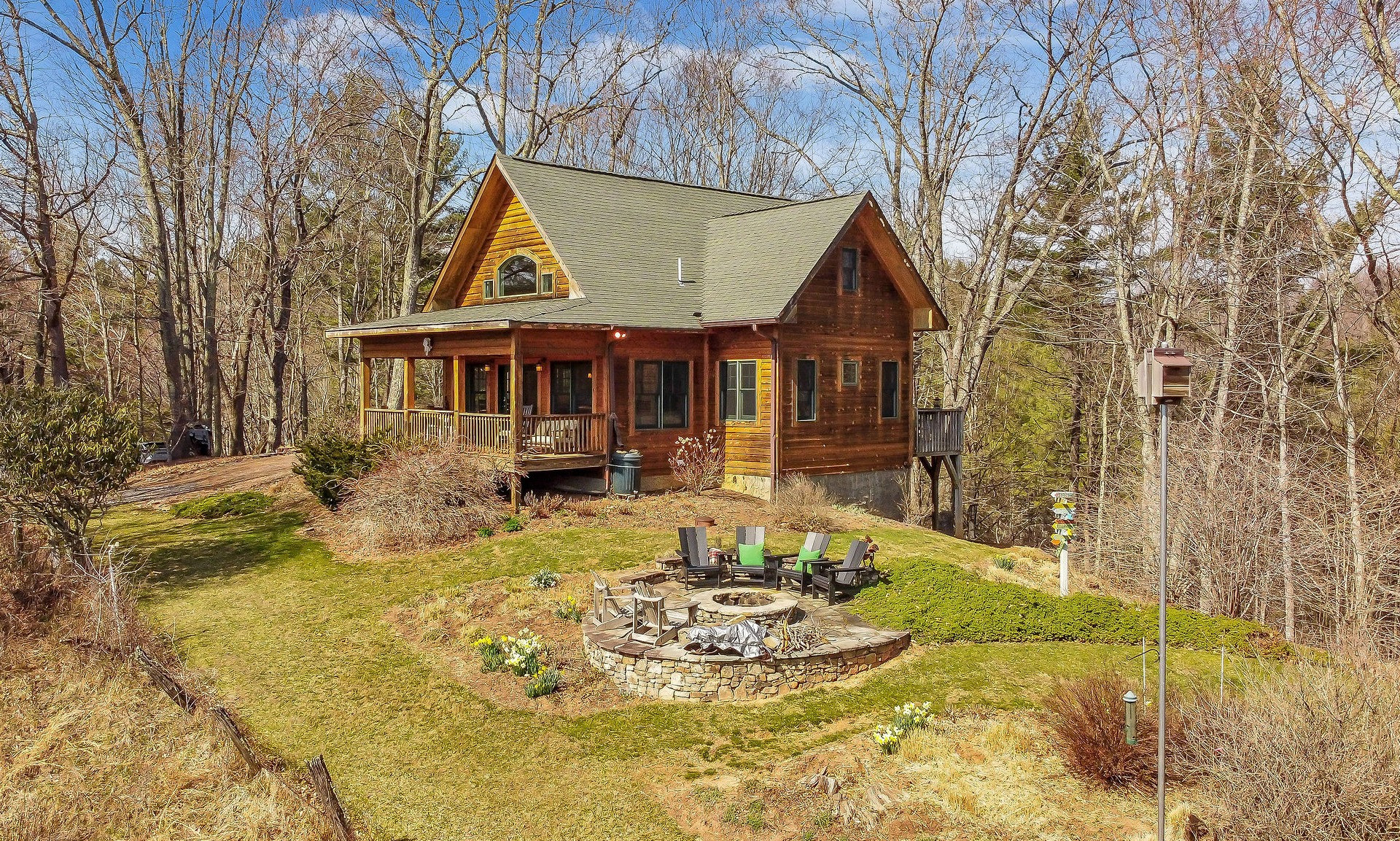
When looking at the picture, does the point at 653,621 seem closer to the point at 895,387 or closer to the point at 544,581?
the point at 544,581

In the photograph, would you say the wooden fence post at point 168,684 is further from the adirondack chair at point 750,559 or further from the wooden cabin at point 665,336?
the wooden cabin at point 665,336

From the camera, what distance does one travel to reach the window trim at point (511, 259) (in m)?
22.9

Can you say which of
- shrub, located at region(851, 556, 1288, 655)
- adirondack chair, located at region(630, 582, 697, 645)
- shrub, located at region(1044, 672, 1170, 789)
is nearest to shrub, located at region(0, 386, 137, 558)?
adirondack chair, located at region(630, 582, 697, 645)

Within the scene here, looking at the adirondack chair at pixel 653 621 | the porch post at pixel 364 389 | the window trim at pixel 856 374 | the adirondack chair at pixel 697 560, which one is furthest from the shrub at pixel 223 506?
the window trim at pixel 856 374

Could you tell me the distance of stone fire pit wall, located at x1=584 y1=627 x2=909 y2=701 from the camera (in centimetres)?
995

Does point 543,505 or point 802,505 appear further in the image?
point 802,505

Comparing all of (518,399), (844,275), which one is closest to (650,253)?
(844,275)

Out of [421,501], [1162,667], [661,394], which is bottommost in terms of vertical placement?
[1162,667]

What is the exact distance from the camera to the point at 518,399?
18.8m

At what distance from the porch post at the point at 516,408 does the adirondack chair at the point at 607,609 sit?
6.98m

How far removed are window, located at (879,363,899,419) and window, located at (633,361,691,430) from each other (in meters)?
5.06

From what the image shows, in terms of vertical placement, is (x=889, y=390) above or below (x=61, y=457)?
above

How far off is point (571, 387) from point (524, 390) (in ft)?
5.85

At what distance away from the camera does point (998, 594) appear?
12875 millimetres
